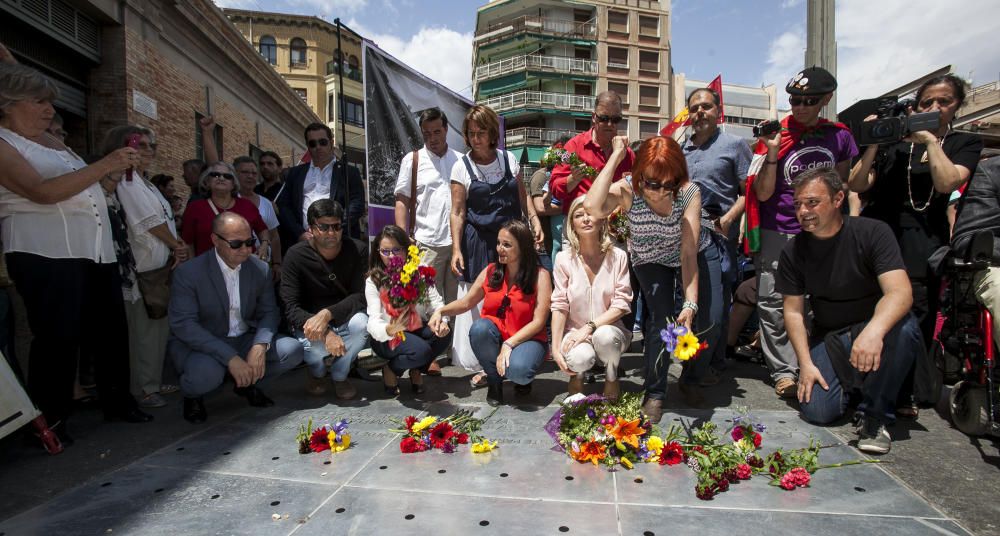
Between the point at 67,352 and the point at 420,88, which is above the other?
the point at 420,88

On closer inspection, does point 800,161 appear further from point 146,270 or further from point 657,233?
point 146,270

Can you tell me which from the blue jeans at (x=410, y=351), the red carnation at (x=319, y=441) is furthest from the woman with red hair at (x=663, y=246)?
the red carnation at (x=319, y=441)

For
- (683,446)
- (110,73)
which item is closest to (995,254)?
(683,446)

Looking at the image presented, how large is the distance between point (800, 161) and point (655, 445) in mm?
Answer: 2336

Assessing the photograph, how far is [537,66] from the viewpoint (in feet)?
130

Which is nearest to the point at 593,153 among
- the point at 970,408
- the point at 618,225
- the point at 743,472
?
the point at 618,225

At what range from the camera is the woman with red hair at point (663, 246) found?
127 inches

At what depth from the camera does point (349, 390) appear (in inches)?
159

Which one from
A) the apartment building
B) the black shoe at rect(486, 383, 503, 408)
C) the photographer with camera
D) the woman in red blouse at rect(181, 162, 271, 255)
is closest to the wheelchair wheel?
the photographer with camera

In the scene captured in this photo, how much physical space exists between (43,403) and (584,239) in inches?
131

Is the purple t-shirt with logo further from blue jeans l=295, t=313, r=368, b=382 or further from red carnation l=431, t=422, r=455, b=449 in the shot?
blue jeans l=295, t=313, r=368, b=382

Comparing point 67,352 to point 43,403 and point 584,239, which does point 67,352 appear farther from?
point 584,239

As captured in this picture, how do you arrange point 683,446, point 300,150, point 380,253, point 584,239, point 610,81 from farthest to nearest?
point 610,81, point 300,150, point 380,253, point 584,239, point 683,446

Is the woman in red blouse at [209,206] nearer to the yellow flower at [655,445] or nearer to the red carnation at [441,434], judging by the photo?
the red carnation at [441,434]
